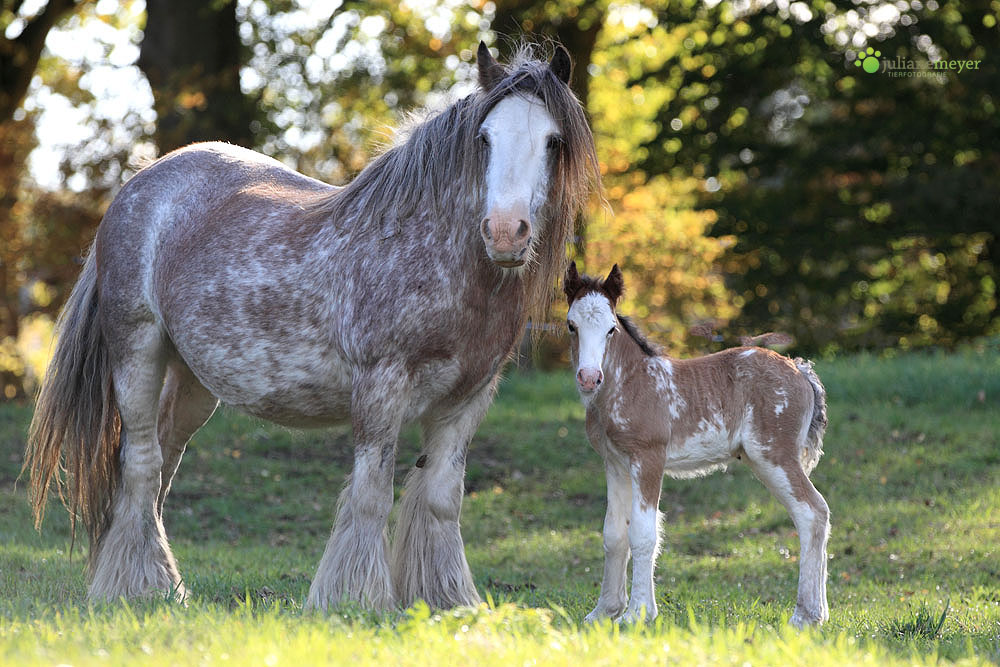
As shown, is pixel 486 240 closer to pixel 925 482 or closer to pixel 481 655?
pixel 481 655

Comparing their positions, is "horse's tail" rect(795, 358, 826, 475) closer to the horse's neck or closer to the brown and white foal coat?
the brown and white foal coat

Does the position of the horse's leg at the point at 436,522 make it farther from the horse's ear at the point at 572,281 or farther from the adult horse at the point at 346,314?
the horse's ear at the point at 572,281

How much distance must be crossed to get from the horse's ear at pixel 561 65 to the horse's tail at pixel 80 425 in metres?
3.08

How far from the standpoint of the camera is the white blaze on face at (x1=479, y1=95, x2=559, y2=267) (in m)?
4.47

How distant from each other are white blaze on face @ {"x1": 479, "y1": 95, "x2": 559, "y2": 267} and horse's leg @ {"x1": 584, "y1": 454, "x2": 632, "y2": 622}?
1369 millimetres

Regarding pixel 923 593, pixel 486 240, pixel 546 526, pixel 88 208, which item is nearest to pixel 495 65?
pixel 486 240

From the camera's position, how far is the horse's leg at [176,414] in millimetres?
6367

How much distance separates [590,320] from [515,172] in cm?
86

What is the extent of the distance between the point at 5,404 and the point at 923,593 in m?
10.7

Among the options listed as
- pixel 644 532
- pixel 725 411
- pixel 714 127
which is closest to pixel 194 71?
pixel 714 127

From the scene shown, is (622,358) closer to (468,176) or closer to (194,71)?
(468,176)

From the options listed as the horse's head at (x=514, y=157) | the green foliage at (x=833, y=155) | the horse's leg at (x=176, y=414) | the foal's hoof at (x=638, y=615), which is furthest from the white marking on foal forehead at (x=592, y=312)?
the green foliage at (x=833, y=155)

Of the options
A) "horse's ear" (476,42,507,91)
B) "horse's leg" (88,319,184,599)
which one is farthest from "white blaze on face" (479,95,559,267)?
"horse's leg" (88,319,184,599)

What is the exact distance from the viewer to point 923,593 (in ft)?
20.9
